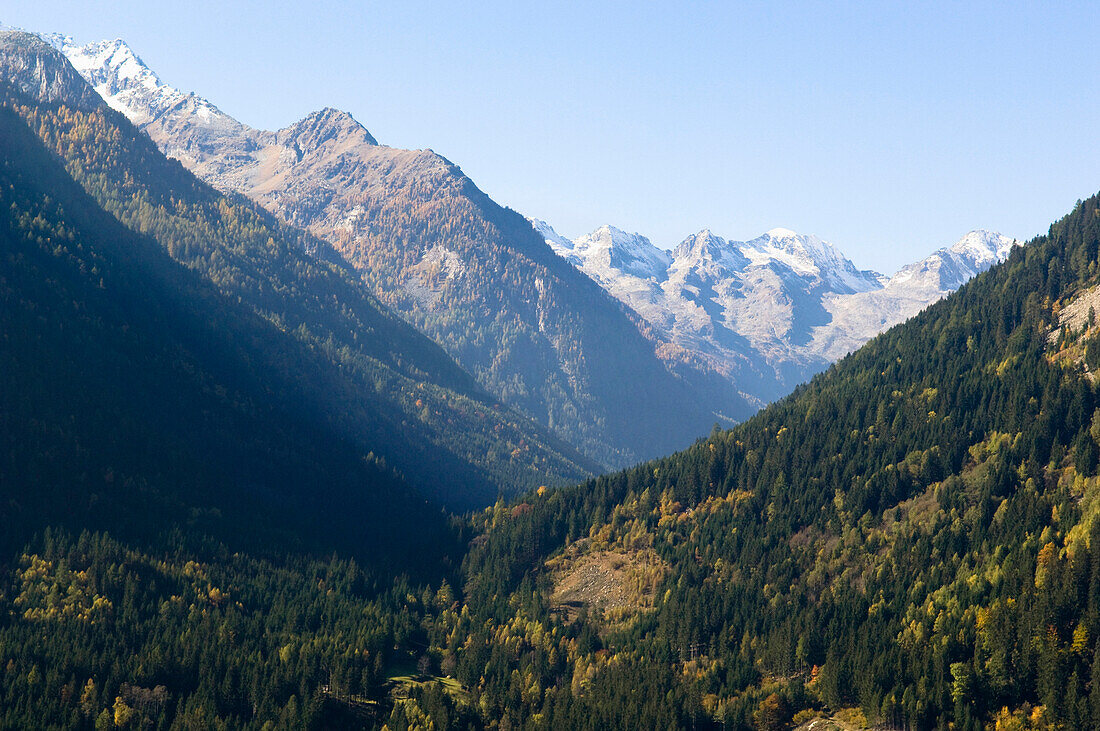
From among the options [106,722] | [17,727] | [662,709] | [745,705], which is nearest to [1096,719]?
[745,705]

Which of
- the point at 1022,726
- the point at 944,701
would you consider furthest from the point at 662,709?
the point at 1022,726

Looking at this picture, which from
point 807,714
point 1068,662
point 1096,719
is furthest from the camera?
point 807,714

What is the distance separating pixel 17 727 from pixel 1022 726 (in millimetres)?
181698

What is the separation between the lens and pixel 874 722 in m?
180

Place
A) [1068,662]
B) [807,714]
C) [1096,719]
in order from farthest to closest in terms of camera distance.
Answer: [807,714]
[1068,662]
[1096,719]

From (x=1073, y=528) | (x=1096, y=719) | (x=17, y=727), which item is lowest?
(x=17, y=727)

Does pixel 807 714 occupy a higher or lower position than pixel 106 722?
higher

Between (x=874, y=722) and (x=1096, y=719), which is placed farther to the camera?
(x=874, y=722)

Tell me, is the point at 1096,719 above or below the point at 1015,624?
below

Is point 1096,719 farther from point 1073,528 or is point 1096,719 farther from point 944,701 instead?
point 1073,528

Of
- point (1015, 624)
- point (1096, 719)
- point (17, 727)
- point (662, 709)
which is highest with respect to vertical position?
point (1015, 624)

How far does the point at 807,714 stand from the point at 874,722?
48.3 ft

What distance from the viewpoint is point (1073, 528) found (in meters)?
195

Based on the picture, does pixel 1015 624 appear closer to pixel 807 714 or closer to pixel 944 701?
pixel 944 701
